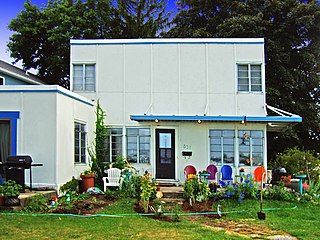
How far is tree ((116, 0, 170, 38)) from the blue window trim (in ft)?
60.5

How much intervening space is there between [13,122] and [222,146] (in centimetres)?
792

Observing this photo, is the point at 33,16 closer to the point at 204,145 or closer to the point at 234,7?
the point at 234,7

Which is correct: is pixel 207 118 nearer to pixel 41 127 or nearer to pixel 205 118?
pixel 205 118

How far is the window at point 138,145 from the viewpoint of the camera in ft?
53.8

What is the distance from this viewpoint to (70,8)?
27047mm

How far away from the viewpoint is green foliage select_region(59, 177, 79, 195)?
1220cm

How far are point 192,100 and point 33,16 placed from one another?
1589cm

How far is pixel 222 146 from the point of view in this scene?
16.2 meters

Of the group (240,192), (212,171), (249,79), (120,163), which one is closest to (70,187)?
(120,163)

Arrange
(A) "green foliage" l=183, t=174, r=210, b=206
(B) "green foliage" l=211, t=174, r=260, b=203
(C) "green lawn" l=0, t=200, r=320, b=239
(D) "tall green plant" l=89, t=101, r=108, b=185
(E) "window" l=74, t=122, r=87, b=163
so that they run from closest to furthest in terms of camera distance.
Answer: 1. (C) "green lawn" l=0, t=200, r=320, b=239
2. (A) "green foliage" l=183, t=174, r=210, b=206
3. (B) "green foliage" l=211, t=174, r=260, b=203
4. (E) "window" l=74, t=122, r=87, b=163
5. (D) "tall green plant" l=89, t=101, r=108, b=185

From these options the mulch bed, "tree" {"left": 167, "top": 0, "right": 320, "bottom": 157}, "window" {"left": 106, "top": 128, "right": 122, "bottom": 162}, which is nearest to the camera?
the mulch bed

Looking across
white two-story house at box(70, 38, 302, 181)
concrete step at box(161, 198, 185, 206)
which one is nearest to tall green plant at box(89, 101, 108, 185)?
white two-story house at box(70, 38, 302, 181)

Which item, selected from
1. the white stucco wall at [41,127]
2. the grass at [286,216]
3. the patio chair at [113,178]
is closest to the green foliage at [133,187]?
the patio chair at [113,178]

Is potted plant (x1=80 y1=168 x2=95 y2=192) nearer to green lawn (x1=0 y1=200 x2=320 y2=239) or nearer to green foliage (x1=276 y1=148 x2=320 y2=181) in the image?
green lawn (x1=0 y1=200 x2=320 y2=239)
